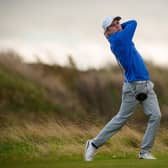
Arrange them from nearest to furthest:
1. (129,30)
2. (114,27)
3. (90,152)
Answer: (129,30), (114,27), (90,152)

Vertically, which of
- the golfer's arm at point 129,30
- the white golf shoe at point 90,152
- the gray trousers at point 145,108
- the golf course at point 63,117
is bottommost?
the golf course at point 63,117

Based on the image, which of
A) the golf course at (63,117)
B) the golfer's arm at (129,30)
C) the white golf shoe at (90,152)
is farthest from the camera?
the golf course at (63,117)

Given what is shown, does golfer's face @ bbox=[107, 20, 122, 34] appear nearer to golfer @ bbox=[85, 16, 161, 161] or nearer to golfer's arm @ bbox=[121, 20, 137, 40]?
golfer @ bbox=[85, 16, 161, 161]

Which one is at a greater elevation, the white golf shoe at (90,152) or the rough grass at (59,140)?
the white golf shoe at (90,152)

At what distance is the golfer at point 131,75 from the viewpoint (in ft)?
31.9

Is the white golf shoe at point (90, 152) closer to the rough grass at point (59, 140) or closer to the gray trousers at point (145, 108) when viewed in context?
the gray trousers at point (145, 108)

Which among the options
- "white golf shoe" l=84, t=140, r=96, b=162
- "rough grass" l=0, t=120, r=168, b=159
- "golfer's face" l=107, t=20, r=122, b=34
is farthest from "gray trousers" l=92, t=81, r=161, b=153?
"rough grass" l=0, t=120, r=168, b=159

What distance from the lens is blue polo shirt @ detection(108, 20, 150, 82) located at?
9.68 meters

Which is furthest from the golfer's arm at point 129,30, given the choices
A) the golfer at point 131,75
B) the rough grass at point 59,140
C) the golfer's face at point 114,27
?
the rough grass at point 59,140

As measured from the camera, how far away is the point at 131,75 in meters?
9.75

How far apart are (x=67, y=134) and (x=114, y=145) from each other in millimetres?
1264

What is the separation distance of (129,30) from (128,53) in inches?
12.5

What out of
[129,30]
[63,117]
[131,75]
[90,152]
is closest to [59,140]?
[63,117]

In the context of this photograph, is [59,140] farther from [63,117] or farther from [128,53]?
[128,53]
